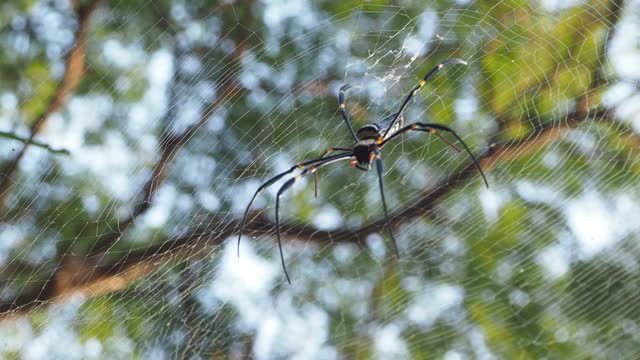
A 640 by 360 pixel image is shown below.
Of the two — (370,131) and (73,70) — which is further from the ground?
(73,70)

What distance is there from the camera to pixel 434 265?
4555 mm

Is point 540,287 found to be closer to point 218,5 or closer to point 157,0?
point 218,5

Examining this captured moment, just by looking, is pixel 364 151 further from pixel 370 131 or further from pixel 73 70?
pixel 73 70

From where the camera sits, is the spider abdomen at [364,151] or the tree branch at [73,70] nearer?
the spider abdomen at [364,151]

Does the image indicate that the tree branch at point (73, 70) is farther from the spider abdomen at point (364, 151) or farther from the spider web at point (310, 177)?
the spider abdomen at point (364, 151)

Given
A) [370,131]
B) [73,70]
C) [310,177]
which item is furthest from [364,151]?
[73,70]

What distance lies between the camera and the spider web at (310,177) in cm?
315

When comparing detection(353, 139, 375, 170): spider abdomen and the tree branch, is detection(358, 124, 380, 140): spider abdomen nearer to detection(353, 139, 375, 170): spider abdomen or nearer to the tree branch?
detection(353, 139, 375, 170): spider abdomen

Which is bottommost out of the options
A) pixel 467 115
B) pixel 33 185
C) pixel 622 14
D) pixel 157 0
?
pixel 33 185

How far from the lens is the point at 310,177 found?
359 cm

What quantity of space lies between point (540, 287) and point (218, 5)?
2835mm

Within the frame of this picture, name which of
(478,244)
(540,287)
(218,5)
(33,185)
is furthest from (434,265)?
(33,185)

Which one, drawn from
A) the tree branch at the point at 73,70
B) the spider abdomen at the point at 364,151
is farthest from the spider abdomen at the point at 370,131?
the tree branch at the point at 73,70

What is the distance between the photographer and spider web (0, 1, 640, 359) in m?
3.15
